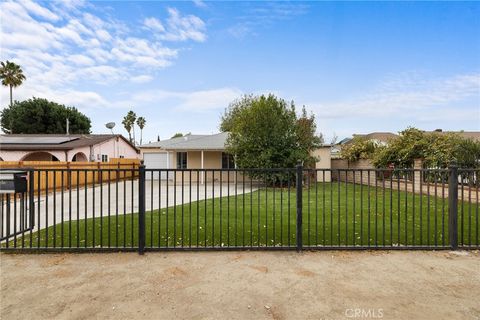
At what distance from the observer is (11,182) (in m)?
4.18

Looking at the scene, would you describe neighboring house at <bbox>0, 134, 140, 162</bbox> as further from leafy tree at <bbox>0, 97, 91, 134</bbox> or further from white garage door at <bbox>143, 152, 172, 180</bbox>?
leafy tree at <bbox>0, 97, 91, 134</bbox>

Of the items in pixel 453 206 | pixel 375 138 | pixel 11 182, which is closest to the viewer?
pixel 453 206

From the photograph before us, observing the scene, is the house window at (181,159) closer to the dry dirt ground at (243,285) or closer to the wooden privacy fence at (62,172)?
the wooden privacy fence at (62,172)

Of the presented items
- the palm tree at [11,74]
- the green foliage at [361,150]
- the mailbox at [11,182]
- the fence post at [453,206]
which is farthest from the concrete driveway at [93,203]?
the palm tree at [11,74]

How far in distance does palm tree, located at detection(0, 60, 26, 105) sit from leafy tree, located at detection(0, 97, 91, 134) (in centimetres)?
221

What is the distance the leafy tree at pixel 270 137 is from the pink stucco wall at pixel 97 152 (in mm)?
9852

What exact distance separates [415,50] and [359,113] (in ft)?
47.7

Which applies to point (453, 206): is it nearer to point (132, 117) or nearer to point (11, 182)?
point (11, 182)

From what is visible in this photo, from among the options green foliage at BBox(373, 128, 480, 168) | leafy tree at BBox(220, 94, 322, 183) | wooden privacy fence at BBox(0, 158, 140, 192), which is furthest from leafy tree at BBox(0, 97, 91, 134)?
green foliage at BBox(373, 128, 480, 168)

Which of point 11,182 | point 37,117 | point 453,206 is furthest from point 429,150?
point 37,117

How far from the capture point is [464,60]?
10.8 meters

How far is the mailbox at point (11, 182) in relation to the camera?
13.6 feet

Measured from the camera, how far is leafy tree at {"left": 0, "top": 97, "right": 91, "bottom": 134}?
3075cm

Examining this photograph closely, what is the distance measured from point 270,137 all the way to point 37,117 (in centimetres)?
2968
